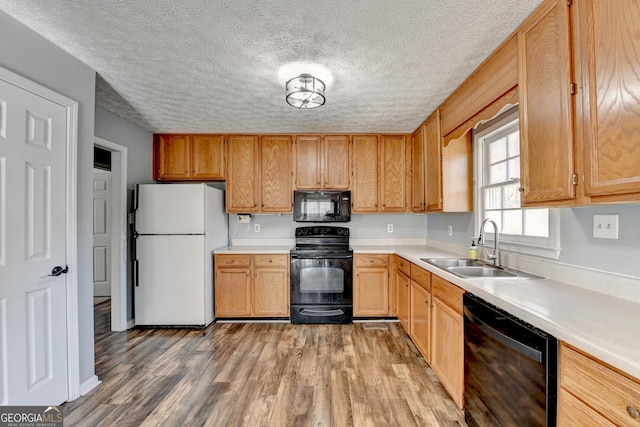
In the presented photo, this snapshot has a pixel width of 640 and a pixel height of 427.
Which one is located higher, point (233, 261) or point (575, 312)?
point (575, 312)

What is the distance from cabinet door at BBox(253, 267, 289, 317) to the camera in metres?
3.38

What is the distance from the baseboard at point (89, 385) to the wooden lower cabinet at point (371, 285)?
2.42m

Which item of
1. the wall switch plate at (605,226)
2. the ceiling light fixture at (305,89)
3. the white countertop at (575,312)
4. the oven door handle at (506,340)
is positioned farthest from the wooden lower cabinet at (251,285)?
the wall switch plate at (605,226)

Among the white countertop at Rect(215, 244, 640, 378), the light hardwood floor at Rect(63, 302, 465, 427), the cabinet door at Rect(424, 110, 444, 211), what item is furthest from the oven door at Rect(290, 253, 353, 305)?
the white countertop at Rect(215, 244, 640, 378)

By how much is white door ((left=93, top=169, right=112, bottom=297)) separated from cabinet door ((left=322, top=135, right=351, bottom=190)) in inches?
142

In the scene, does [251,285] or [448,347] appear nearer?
[448,347]

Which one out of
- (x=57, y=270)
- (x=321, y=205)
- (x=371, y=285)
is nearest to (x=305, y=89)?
(x=321, y=205)

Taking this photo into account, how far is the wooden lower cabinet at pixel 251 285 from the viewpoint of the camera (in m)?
3.38

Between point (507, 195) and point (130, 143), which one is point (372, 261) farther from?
point (130, 143)

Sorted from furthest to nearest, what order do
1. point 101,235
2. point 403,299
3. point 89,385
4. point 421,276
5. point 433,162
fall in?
point 101,235
point 403,299
point 433,162
point 421,276
point 89,385

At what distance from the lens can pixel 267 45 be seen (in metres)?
1.75

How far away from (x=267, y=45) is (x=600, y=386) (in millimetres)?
2150

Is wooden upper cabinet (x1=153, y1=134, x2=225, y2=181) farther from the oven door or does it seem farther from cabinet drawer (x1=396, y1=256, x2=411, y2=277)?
cabinet drawer (x1=396, y1=256, x2=411, y2=277)

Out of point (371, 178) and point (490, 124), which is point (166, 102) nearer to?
point (371, 178)
